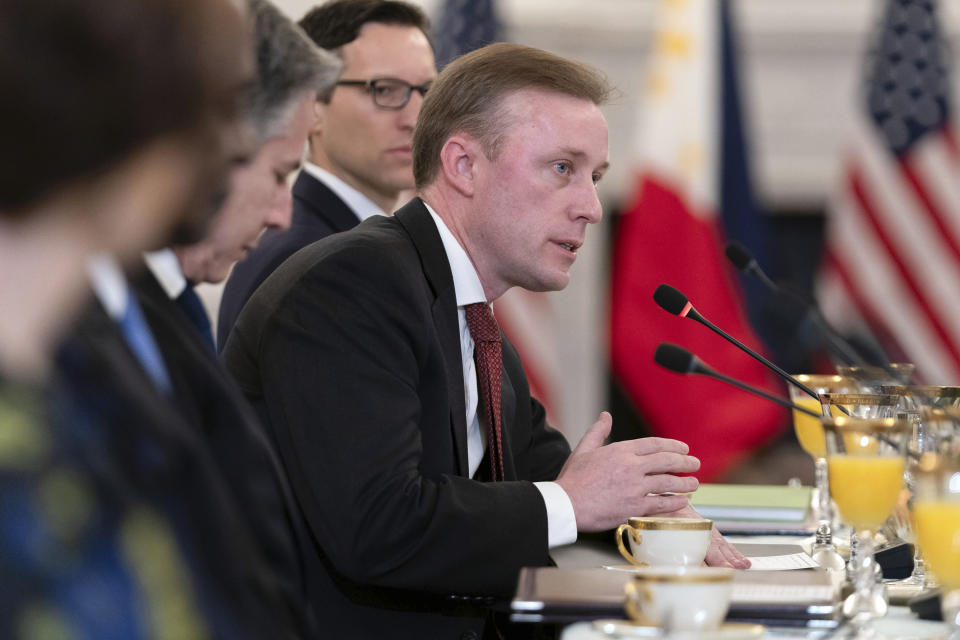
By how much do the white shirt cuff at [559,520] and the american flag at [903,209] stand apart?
328 cm

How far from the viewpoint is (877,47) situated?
4.63 m

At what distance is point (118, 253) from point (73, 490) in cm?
15

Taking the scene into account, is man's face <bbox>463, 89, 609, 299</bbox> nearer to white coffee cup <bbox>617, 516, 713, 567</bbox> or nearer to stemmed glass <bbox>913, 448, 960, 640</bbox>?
white coffee cup <bbox>617, 516, 713, 567</bbox>

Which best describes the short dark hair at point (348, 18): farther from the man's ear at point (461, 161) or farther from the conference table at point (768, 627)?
the conference table at point (768, 627)

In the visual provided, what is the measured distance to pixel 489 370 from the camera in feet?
6.48

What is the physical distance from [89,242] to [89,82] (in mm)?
108

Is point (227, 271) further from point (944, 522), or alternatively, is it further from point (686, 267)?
point (686, 267)

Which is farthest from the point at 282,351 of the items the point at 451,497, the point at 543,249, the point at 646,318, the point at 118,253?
the point at 646,318

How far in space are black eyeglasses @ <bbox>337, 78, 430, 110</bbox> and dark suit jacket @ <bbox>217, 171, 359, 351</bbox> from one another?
31 centimetres

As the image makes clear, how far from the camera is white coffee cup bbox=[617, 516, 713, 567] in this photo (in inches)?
60.3

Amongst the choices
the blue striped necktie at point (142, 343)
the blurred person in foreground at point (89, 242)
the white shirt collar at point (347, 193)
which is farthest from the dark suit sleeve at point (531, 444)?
the blurred person in foreground at point (89, 242)

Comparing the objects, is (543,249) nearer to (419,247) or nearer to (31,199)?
(419,247)

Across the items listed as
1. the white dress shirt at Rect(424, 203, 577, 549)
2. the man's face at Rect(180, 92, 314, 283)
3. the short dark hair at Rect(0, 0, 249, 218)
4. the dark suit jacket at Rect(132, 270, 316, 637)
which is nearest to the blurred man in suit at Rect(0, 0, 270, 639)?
the short dark hair at Rect(0, 0, 249, 218)

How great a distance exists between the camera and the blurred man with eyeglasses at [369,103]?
Answer: 2.98 metres
